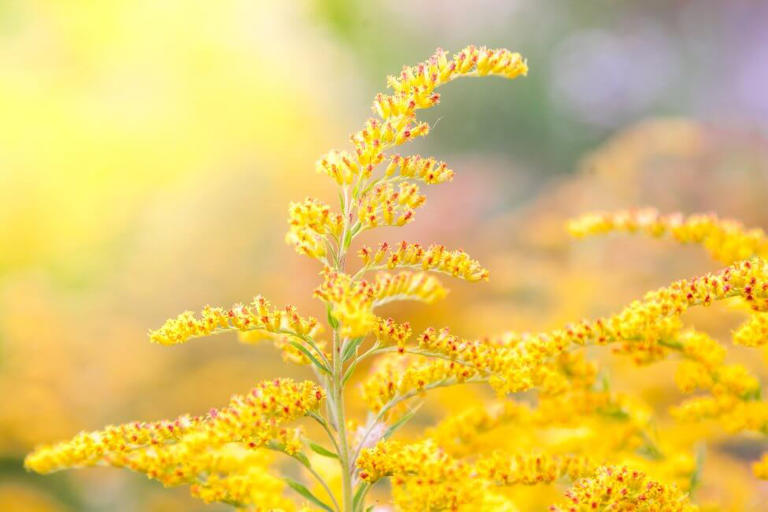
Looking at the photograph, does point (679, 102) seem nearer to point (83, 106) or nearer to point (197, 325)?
point (83, 106)

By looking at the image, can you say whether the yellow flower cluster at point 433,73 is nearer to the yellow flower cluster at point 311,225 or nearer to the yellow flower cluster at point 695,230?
the yellow flower cluster at point 311,225

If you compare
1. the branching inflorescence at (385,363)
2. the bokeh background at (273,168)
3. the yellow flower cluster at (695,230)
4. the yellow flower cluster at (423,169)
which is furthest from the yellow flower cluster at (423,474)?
the bokeh background at (273,168)

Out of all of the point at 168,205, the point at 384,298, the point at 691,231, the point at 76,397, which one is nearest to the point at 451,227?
the point at 168,205

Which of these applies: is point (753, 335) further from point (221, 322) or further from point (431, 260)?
point (221, 322)

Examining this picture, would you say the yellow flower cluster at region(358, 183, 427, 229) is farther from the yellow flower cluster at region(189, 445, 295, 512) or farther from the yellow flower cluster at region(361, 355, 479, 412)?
the yellow flower cluster at region(189, 445, 295, 512)

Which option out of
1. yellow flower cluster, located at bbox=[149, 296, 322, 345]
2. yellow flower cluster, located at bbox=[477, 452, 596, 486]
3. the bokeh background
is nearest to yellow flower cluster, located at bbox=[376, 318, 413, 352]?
yellow flower cluster, located at bbox=[149, 296, 322, 345]
